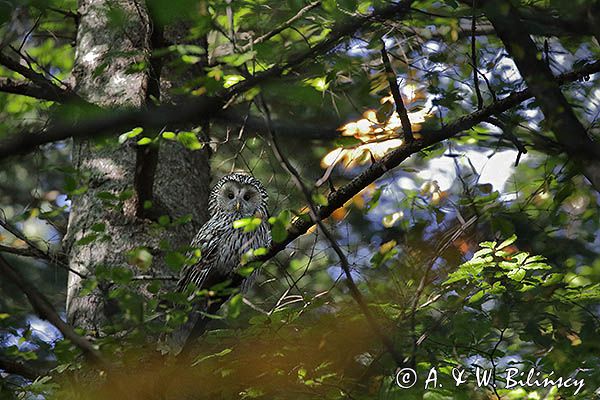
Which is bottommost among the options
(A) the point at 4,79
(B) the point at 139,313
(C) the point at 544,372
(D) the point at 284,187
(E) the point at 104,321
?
(C) the point at 544,372

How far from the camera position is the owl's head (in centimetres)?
493

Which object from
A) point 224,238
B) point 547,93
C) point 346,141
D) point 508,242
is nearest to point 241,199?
point 224,238

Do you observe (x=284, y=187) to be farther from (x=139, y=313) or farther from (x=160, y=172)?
(x=139, y=313)

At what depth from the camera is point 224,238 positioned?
4.48m

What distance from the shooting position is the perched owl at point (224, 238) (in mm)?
3986

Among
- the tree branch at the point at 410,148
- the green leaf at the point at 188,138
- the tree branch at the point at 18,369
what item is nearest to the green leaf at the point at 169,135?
the green leaf at the point at 188,138

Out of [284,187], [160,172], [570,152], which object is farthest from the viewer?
[284,187]

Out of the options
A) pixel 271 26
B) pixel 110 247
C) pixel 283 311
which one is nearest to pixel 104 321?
pixel 110 247

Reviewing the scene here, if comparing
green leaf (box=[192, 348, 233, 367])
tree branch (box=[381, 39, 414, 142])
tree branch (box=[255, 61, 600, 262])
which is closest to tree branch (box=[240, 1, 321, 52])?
tree branch (box=[381, 39, 414, 142])

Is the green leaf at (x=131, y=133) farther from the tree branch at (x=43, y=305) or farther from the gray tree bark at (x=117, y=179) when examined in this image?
the tree branch at (x=43, y=305)

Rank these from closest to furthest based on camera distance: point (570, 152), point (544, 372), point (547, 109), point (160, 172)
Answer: point (570, 152)
point (547, 109)
point (544, 372)
point (160, 172)

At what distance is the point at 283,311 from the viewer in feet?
11.5

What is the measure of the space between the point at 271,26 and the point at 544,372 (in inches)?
83.3

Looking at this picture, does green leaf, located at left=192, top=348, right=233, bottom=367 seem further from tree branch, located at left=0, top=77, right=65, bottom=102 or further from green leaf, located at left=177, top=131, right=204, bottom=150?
tree branch, located at left=0, top=77, right=65, bottom=102
